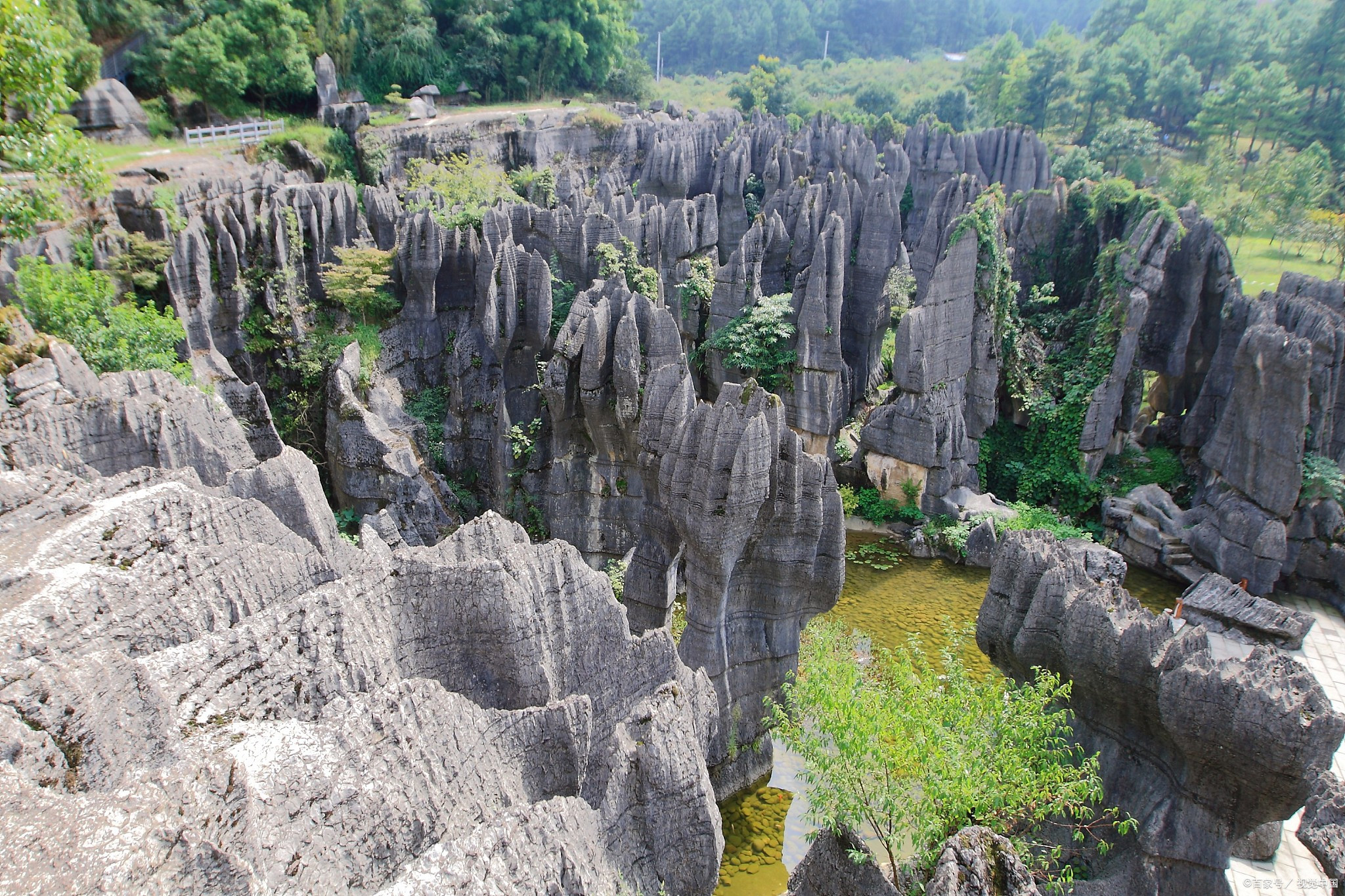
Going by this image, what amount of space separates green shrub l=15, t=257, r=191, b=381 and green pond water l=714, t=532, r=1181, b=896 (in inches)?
436

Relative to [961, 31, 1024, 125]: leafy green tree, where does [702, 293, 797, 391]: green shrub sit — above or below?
below

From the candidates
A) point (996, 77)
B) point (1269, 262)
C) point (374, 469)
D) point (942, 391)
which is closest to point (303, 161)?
point (374, 469)

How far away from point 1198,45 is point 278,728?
63.1m

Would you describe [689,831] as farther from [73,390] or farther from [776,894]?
[73,390]

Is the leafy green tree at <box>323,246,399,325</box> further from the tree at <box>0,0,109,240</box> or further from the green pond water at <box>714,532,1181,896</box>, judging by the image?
the green pond water at <box>714,532,1181,896</box>

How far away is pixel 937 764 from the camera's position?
23.3ft

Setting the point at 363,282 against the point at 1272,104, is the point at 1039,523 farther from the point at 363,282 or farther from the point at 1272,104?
the point at 1272,104

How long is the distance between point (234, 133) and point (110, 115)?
12.6 ft

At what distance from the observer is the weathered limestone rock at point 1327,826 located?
7.96 m

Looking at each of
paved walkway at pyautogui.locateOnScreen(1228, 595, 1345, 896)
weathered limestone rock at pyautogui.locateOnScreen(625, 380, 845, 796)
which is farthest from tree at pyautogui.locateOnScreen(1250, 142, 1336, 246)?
weathered limestone rock at pyautogui.locateOnScreen(625, 380, 845, 796)

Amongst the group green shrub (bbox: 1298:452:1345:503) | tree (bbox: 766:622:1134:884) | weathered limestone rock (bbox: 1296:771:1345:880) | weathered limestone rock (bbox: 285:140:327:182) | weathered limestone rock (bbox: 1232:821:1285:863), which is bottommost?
weathered limestone rock (bbox: 1232:821:1285:863)

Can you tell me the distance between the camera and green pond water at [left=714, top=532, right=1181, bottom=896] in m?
10.0

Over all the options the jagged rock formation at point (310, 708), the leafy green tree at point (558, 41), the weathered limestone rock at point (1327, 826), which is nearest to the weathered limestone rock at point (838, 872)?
the jagged rock formation at point (310, 708)

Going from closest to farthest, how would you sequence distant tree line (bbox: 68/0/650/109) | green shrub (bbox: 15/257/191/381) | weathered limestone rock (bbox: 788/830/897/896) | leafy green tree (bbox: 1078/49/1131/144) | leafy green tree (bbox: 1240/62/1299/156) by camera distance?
1. weathered limestone rock (bbox: 788/830/897/896)
2. green shrub (bbox: 15/257/191/381)
3. distant tree line (bbox: 68/0/650/109)
4. leafy green tree (bbox: 1240/62/1299/156)
5. leafy green tree (bbox: 1078/49/1131/144)
